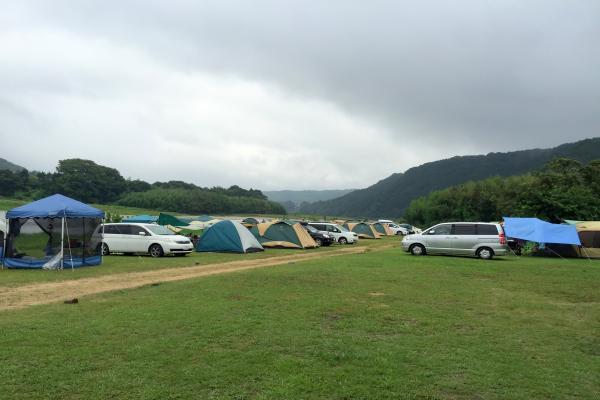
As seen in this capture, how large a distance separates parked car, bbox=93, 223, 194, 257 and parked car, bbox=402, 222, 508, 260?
11246 mm

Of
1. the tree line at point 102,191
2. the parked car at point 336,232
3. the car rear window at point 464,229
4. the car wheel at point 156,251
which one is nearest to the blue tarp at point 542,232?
the car rear window at point 464,229

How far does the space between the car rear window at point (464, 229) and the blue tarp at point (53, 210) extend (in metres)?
15.9

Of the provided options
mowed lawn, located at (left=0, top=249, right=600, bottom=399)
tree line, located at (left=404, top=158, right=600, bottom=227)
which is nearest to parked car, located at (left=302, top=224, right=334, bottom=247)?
tree line, located at (left=404, top=158, right=600, bottom=227)

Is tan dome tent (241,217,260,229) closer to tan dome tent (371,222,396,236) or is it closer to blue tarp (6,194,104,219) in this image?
blue tarp (6,194,104,219)

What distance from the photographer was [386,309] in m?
9.29

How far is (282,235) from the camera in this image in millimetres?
28406

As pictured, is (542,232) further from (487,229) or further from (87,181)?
(87,181)

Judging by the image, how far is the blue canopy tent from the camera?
16984 millimetres

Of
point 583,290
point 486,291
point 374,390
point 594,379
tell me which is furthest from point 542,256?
point 374,390

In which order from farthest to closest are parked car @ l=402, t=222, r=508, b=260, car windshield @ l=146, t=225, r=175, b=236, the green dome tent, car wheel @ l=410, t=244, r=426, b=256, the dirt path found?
the green dome tent, car wheel @ l=410, t=244, r=426, b=256, car windshield @ l=146, t=225, r=175, b=236, parked car @ l=402, t=222, r=508, b=260, the dirt path

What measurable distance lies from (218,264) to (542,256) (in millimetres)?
17195

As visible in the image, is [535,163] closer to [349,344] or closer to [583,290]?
[583,290]

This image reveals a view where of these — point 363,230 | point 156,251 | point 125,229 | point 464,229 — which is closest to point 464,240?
point 464,229

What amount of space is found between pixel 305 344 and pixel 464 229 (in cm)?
1718
